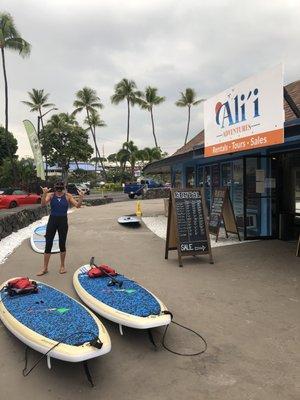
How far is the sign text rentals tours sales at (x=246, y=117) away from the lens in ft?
22.5

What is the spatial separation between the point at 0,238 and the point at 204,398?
946 cm

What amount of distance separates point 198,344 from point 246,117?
4.70 m

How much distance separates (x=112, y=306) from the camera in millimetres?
4688

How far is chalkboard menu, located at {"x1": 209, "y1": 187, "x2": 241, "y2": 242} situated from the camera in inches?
407

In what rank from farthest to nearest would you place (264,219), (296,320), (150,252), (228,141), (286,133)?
(264,219) < (150,252) < (228,141) < (286,133) < (296,320)

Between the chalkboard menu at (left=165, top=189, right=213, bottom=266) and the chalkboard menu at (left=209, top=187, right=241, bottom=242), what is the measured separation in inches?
67.7

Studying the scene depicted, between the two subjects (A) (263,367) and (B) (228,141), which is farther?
(B) (228,141)

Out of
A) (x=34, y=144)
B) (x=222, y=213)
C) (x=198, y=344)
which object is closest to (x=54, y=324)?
(x=198, y=344)

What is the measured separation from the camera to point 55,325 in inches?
161

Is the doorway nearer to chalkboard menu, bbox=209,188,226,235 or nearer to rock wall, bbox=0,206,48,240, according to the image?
chalkboard menu, bbox=209,188,226,235

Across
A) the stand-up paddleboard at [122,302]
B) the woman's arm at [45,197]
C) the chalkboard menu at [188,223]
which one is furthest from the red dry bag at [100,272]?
the chalkboard menu at [188,223]

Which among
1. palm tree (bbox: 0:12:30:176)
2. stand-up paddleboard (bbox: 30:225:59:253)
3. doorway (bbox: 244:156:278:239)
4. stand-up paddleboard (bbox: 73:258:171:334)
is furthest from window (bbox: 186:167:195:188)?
palm tree (bbox: 0:12:30:176)

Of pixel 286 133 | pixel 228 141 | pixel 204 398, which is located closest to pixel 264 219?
pixel 228 141

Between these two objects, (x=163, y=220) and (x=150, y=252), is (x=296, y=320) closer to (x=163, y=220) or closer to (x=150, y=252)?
(x=150, y=252)
